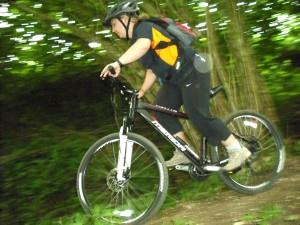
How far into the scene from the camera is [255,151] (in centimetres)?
462

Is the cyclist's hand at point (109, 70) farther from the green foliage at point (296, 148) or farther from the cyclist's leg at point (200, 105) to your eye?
the green foliage at point (296, 148)

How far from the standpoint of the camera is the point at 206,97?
4.21 metres

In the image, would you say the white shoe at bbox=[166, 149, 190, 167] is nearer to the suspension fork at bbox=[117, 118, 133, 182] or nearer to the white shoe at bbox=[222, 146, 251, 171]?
the white shoe at bbox=[222, 146, 251, 171]

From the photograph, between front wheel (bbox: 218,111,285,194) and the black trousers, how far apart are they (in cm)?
25

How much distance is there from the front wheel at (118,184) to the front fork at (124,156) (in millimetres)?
30

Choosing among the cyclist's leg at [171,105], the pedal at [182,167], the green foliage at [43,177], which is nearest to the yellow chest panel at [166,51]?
the cyclist's leg at [171,105]

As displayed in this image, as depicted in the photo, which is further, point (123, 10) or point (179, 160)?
point (179, 160)

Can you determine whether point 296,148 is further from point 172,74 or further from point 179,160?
point 172,74

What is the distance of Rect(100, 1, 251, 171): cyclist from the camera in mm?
Answer: 3924

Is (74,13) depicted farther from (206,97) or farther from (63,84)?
(63,84)

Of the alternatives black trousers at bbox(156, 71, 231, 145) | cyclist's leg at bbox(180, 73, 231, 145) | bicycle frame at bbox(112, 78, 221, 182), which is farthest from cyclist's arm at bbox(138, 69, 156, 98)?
cyclist's leg at bbox(180, 73, 231, 145)

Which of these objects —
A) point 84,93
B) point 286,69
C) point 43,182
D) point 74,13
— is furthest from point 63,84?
point 286,69

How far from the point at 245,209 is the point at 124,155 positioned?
3.91ft

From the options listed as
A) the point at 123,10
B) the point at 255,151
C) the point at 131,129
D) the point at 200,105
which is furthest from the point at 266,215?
the point at 123,10
